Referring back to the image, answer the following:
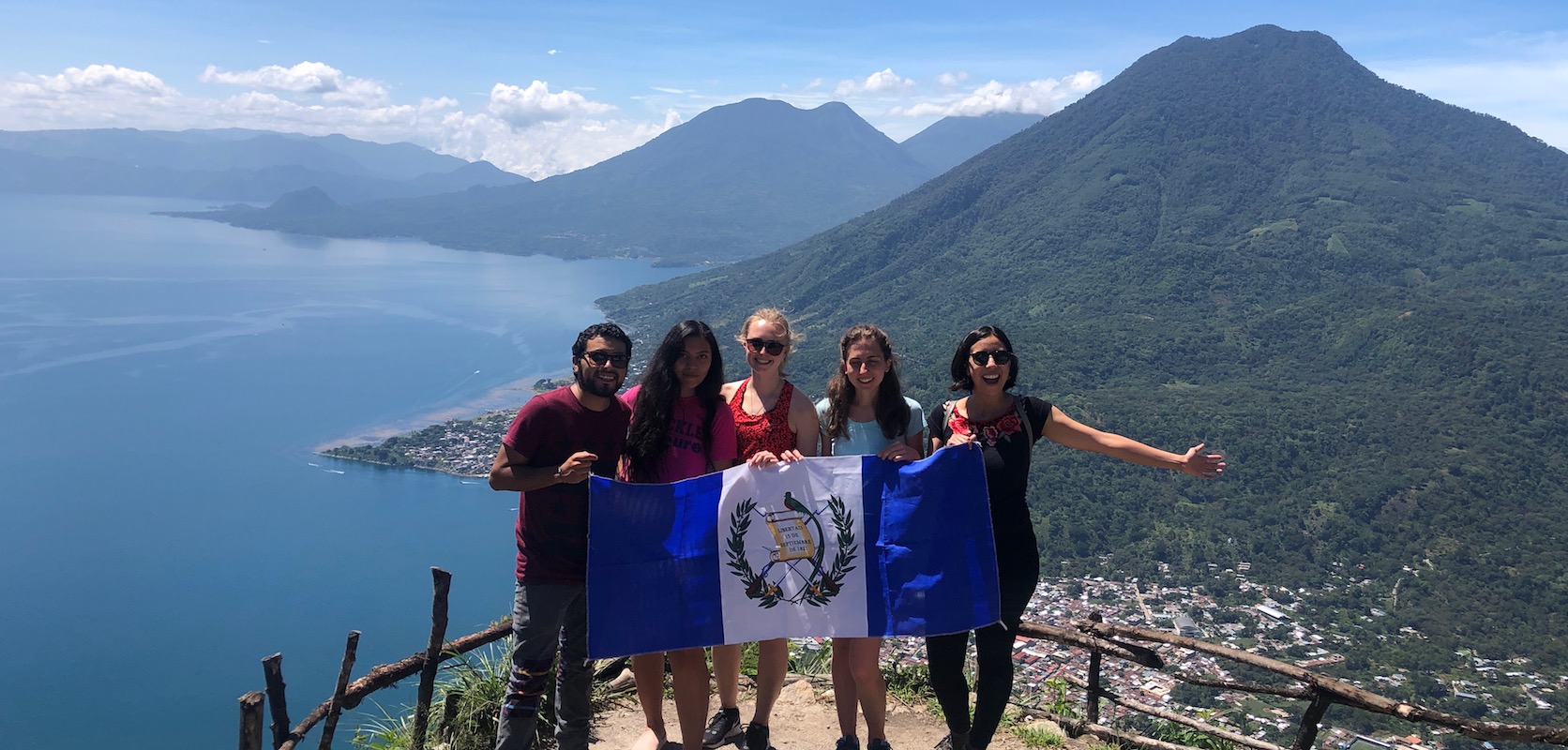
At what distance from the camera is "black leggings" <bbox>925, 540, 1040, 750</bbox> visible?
338 cm

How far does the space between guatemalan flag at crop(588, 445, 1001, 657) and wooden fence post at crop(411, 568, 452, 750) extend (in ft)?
2.85

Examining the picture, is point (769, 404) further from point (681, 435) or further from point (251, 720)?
point (251, 720)

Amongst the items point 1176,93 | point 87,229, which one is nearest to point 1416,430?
point 1176,93

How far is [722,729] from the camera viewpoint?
3.77m

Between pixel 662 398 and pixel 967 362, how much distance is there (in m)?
1.16

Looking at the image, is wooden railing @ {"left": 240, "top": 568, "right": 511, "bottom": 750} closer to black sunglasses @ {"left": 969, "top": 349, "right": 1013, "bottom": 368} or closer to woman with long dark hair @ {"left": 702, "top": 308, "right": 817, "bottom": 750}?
woman with long dark hair @ {"left": 702, "top": 308, "right": 817, "bottom": 750}

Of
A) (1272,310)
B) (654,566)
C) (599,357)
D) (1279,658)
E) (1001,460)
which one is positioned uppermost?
(1272,310)

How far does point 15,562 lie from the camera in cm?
3180

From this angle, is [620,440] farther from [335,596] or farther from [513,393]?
[513,393]

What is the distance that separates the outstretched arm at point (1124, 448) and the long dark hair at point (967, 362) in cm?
21

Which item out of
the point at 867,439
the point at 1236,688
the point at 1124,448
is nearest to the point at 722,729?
the point at 867,439

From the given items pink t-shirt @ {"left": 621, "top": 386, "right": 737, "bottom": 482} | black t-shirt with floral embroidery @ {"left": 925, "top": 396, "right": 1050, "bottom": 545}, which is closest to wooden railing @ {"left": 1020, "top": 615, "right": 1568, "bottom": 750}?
black t-shirt with floral embroidery @ {"left": 925, "top": 396, "right": 1050, "bottom": 545}

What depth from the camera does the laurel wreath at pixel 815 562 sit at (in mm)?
3465

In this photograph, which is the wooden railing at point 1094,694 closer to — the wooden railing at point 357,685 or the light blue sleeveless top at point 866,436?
the wooden railing at point 357,685
